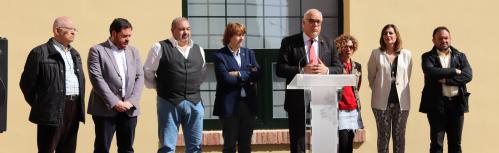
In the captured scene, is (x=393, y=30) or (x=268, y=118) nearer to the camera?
(x=393, y=30)

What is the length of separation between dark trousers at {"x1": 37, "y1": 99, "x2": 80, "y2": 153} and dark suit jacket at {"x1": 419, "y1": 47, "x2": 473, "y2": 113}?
10.1 feet

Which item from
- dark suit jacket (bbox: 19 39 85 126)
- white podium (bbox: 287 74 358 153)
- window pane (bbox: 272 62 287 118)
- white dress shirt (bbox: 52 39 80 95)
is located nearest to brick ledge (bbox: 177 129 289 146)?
window pane (bbox: 272 62 287 118)

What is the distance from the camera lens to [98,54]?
730cm

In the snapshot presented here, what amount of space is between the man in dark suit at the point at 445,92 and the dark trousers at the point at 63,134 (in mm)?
3100

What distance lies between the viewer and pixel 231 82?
25.4ft

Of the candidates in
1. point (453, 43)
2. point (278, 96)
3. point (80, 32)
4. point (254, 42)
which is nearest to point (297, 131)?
point (278, 96)

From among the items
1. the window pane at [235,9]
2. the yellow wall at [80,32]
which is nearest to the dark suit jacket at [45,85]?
the yellow wall at [80,32]

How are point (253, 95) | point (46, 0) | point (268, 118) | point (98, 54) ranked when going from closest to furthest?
point (98, 54)
point (253, 95)
point (46, 0)
point (268, 118)

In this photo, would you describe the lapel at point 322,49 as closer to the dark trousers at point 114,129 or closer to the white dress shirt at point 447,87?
the white dress shirt at point 447,87

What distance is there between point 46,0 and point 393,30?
3.14m

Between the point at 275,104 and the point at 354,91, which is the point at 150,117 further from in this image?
the point at 354,91

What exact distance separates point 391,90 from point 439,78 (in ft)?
1.42

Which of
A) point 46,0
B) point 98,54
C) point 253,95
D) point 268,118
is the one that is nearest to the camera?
point 98,54

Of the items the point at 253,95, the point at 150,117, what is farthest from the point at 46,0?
the point at 253,95
